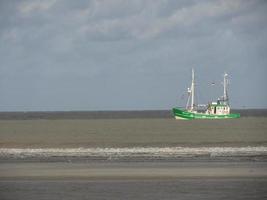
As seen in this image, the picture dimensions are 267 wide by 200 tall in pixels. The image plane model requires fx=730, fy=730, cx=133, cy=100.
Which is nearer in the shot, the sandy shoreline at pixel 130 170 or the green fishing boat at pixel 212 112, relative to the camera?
the sandy shoreline at pixel 130 170

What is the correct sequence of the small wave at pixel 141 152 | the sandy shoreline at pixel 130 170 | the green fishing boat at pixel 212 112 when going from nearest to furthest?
1. the sandy shoreline at pixel 130 170
2. the small wave at pixel 141 152
3. the green fishing boat at pixel 212 112

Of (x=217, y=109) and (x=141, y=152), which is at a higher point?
(x=217, y=109)

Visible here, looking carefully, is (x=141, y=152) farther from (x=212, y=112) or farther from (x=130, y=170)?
(x=212, y=112)

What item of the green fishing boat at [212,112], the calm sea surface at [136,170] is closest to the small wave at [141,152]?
the calm sea surface at [136,170]

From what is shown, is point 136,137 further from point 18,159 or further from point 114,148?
point 18,159

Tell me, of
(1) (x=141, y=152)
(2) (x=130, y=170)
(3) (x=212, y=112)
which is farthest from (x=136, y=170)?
(3) (x=212, y=112)

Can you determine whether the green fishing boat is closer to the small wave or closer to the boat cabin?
the boat cabin

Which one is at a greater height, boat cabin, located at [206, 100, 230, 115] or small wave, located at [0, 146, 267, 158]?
boat cabin, located at [206, 100, 230, 115]

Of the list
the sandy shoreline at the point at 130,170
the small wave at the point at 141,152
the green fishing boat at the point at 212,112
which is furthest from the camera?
the green fishing boat at the point at 212,112

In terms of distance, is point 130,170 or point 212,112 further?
point 212,112

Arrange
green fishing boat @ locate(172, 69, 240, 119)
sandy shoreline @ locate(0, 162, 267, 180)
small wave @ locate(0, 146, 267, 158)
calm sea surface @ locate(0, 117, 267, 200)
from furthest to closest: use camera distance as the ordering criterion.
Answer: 1. green fishing boat @ locate(172, 69, 240, 119)
2. small wave @ locate(0, 146, 267, 158)
3. sandy shoreline @ locate(0, 162, 267, 180)
4. calm sea surface @ locate(0, 117, 267, 200)

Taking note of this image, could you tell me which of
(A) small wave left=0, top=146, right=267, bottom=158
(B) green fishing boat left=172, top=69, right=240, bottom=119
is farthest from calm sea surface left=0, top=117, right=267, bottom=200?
(B) green fishing boat left=172, top=69, right=240, bottom=119

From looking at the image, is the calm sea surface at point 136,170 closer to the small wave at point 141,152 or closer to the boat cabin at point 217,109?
the small wave at point 141,152

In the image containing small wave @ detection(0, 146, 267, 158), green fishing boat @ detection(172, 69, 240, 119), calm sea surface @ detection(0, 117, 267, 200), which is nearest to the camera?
calm sea surface @ detection(0, 117, 267, 200)
